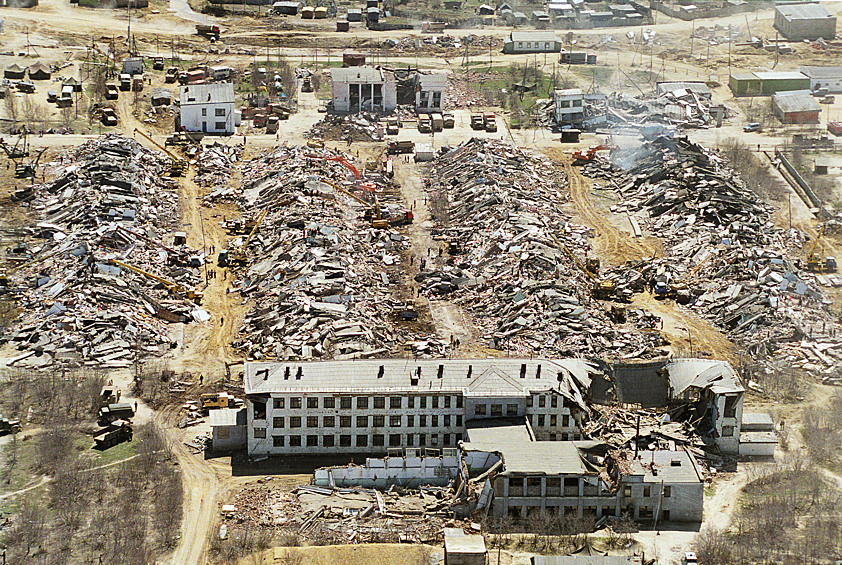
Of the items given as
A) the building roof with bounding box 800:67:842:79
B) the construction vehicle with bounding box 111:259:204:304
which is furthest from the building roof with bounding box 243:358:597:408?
the building roof with bounding box 800:67:842:79

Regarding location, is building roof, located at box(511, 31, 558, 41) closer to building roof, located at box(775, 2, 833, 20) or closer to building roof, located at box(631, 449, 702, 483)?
building roof, located at box(775, 2, 833, 20)

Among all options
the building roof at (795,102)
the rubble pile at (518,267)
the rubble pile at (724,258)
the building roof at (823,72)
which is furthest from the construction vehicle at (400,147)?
the building roof at (823,72)

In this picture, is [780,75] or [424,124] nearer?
[424,124]

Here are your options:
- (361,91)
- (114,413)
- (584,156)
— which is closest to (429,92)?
(361,91)

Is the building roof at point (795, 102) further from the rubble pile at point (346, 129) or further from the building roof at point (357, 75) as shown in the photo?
the rubble pile at point (346, 129)

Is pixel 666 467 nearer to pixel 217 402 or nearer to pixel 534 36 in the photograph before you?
pixel 217 402

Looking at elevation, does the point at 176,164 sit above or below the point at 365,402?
above
